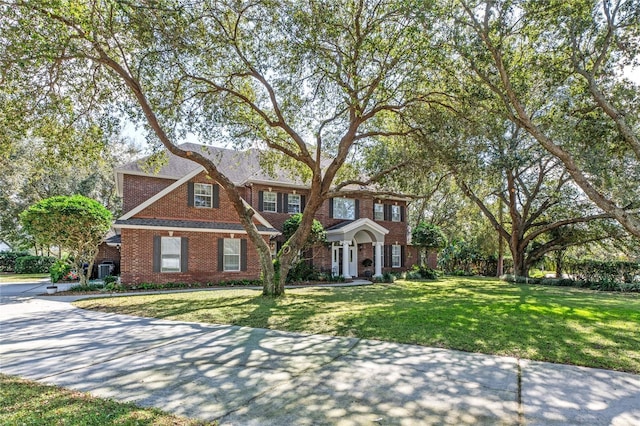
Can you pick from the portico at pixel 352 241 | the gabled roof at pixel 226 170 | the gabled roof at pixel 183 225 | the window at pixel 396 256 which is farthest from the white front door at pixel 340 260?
the gabled roof at pixel 183 225

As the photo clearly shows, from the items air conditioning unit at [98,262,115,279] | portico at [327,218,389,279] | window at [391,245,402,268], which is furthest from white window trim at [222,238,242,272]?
window at [391,245,402,268]

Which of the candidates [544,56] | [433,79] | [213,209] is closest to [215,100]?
[213,209]

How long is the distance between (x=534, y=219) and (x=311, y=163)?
15254 mm

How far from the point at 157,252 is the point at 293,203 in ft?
25.8

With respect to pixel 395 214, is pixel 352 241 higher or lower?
lower

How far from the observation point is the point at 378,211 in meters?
23.5

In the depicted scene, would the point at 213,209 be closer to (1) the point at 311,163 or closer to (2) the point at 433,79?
(1) the point at 311,163

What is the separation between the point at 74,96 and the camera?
35.4ft

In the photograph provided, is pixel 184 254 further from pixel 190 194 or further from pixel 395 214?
pixel 395 214

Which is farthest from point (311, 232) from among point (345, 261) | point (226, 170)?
point (226, 170)

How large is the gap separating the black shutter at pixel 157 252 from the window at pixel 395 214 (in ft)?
47.5

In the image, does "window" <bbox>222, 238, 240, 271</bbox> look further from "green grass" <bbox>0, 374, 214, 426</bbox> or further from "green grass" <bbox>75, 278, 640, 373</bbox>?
"green grass" <bbox>0, 374, 214, 426</bbox>

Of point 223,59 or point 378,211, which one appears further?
point 378,211

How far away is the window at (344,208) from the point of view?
875 inches
